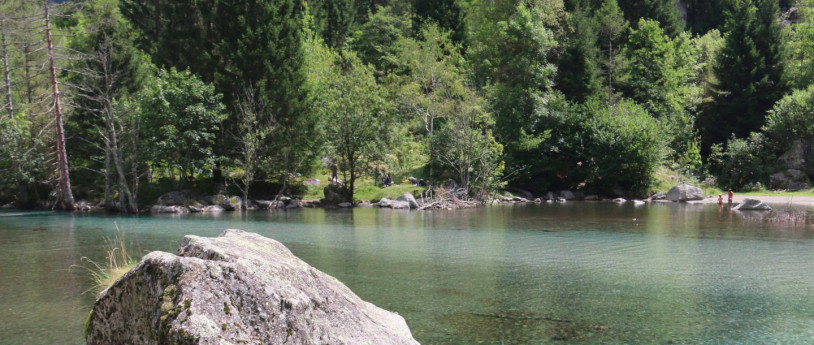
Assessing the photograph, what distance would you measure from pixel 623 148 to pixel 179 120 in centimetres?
3362

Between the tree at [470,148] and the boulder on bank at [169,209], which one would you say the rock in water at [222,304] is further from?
the tree at [470,148]

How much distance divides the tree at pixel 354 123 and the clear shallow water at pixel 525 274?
13.5 metres

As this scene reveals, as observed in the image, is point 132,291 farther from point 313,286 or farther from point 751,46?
point 751,46

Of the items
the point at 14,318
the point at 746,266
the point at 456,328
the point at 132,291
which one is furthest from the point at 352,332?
the point at 746,266

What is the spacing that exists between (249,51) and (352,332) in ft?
129

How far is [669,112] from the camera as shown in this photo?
5575 centimetres

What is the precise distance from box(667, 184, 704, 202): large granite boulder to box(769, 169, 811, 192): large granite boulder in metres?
7.94

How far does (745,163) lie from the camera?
50781 mm

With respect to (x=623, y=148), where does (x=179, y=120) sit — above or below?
above

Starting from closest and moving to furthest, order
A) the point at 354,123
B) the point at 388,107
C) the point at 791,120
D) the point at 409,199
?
the point at 409,199 → the point at 354,123 → the point at 388,107 → the point at 791,120

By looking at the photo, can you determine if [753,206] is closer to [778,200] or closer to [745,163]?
[778,200]

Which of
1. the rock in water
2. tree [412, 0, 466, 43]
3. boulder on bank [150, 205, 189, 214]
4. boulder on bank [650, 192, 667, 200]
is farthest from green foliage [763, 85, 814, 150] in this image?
the rock in water

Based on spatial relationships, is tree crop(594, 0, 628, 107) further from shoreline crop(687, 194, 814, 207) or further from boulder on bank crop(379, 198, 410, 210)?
boulder on bank crop(379, 198, 410, 210)

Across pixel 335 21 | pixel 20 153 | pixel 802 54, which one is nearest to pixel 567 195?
pixel 802 54
